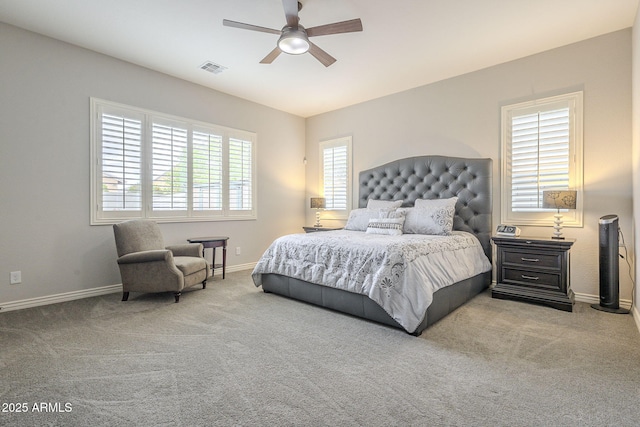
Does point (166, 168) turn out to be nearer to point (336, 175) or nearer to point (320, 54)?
point (320, 54)

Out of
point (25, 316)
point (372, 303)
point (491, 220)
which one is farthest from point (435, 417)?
point (25, 316)

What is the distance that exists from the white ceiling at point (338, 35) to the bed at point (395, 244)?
4.64 feet

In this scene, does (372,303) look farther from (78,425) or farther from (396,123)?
(396,123)

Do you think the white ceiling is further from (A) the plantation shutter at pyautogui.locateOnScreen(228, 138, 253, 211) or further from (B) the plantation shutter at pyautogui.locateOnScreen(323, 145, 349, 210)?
(B) the plantation shutter at pyautogui.locateOnScreen(323, 145, 349, 210)

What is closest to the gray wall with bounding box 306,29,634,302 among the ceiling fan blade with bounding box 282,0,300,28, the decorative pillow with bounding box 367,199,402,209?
the decorative pillow with bounding box 367,199,402,209

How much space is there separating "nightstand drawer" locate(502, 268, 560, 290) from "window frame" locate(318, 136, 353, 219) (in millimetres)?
2848

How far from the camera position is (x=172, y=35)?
11.3ft

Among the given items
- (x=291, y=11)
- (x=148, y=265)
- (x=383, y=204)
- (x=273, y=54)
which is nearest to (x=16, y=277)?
(x=148, y=265)

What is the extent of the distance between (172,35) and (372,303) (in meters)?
3.58

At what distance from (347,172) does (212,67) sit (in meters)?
2.84

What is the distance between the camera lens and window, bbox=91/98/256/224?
155 inches

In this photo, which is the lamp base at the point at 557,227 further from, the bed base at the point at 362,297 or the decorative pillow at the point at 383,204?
the decorative pillow at the point at 383,204

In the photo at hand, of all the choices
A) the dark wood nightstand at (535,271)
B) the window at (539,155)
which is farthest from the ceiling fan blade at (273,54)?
the dark wood nightstand at (535,271)

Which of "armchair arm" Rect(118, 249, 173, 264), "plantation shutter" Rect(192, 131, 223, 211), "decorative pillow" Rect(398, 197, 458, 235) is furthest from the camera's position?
"plantation shutter" Rect(192, 131, 223, 211)
